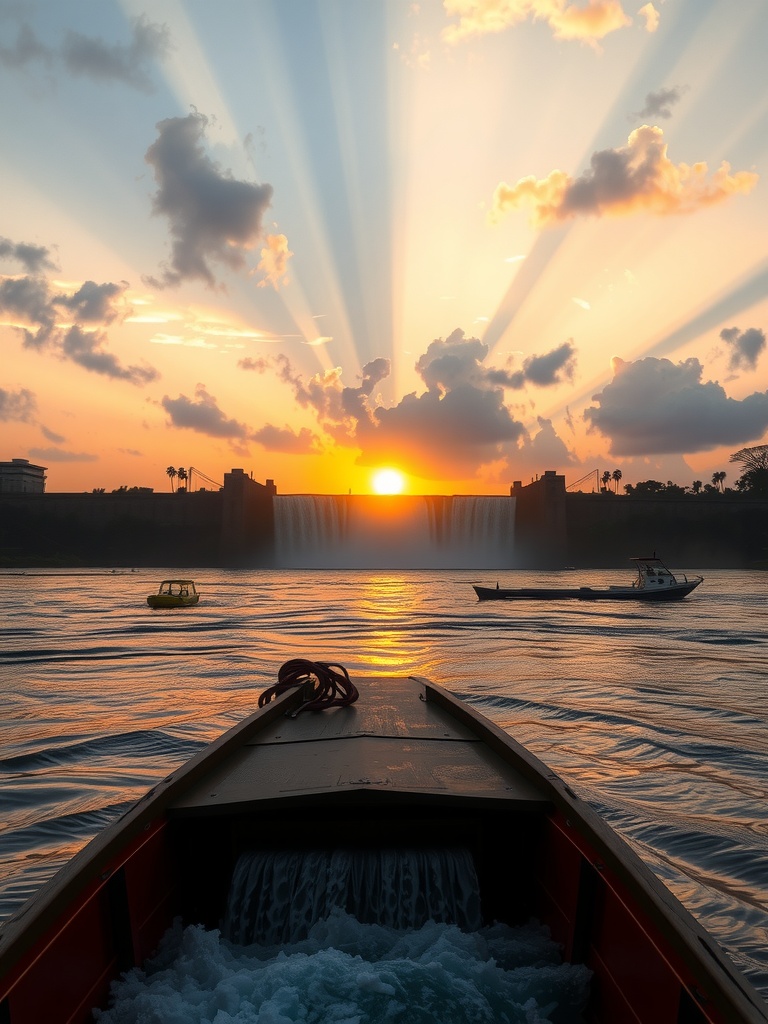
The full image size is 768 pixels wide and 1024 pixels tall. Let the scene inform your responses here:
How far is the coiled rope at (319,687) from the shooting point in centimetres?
888

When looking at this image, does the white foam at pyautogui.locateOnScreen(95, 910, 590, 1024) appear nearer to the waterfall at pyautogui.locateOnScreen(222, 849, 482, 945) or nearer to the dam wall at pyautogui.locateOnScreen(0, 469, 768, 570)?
the waterfall at pyautogui.locateOnScreen(222, 849, 482, 945)

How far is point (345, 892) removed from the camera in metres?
4.99

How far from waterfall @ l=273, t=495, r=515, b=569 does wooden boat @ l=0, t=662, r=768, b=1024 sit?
297 feet

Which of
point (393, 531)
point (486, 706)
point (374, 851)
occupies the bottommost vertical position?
point (486, 706)

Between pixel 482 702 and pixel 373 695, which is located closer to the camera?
pixel 373 695

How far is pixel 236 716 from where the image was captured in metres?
13.6

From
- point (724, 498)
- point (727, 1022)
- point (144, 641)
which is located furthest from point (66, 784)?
point (724, 498)

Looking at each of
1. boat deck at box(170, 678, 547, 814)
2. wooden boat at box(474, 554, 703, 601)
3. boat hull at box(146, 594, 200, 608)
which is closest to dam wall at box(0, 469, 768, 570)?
wooden boat at box(474, 554, 703, 601)

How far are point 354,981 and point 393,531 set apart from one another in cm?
9534

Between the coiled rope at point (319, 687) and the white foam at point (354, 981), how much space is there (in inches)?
157

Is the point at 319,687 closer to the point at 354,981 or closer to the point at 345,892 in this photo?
the point at 345,892

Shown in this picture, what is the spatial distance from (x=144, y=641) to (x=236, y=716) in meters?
12.8

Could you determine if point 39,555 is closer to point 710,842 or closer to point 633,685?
point 633,685

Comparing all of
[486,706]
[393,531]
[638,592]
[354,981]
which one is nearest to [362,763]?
[354,981]
